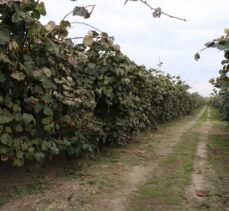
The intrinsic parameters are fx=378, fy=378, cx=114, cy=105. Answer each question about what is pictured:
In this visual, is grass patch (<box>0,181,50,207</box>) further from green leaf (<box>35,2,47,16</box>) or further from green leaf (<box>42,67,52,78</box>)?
green leaf (<box>35,2,47,16</box>)

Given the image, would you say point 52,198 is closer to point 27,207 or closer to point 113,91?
point 27,207

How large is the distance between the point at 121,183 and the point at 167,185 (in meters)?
0.68

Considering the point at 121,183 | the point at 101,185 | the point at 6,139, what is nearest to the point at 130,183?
the point at 121,183

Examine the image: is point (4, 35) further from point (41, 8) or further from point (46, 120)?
point (46, 120)

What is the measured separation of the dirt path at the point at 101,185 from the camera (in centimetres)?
462

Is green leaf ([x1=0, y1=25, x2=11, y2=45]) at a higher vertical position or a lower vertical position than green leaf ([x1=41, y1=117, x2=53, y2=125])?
higher

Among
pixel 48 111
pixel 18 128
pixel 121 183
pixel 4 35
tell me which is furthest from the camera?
pixel 121 183

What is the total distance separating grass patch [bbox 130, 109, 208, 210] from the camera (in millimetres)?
4722

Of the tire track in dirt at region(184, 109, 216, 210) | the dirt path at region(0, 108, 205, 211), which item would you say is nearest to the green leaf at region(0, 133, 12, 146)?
the dirt path at region(0, 108, 205, 211)

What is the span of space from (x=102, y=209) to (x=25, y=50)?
7.02 ft

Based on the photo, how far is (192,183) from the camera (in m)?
5.70

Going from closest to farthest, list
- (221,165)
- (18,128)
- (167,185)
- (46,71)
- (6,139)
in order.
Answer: (6,139), (18,128), (46,71), (167,185), (221,165)

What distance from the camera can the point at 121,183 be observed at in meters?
5.65

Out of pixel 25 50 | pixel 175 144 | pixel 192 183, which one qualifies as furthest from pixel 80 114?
pixel 175 144
